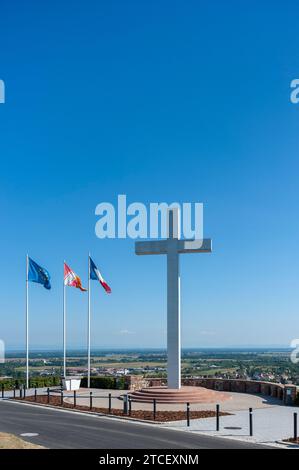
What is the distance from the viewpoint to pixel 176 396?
2814 cm

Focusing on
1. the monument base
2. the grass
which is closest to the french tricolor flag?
the monument base

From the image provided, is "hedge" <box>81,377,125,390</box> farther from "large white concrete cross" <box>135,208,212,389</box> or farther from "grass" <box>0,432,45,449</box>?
A: "grass" <box>0,432,45,449</box>

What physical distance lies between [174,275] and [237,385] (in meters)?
9.40

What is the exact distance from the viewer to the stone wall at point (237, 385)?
28.8m

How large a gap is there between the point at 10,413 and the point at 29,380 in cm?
1434

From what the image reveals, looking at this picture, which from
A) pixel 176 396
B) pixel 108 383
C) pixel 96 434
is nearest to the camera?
pixel 96 434

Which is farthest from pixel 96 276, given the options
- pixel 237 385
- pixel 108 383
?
pixel 237 385

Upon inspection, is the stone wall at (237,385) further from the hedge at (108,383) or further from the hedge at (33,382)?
the hedge at (33,382)

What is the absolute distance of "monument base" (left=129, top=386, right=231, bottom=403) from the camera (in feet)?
91.9

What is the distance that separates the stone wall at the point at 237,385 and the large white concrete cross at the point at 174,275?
5.53m

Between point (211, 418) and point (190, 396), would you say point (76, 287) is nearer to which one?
point (190, 396)

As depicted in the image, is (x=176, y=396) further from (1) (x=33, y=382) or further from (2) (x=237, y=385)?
(1) (x=33, y=382)
